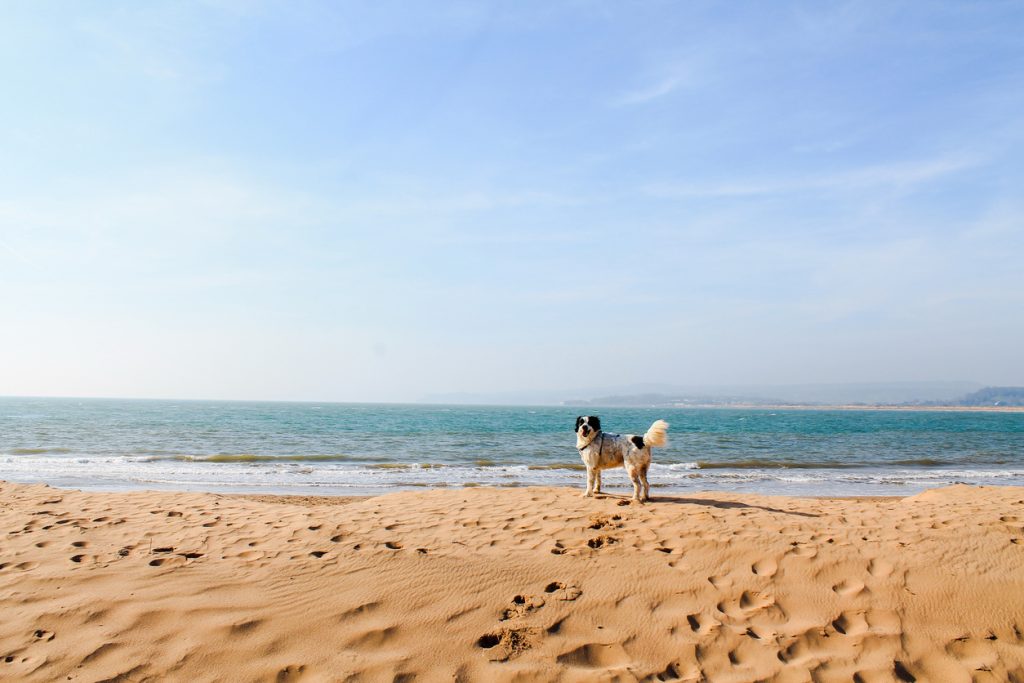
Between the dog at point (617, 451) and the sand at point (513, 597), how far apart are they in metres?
1.31

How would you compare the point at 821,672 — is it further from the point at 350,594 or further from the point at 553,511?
the point at 553,511

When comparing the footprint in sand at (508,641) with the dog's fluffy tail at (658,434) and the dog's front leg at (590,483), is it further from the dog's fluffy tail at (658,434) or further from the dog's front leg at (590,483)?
the dog's front leg at (590,483)

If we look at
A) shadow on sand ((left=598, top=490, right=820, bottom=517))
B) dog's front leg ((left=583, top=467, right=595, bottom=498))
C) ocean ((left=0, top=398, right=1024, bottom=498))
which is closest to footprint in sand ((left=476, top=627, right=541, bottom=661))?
shadow on sand ((left=598, top=490, right=820, bottom=517))

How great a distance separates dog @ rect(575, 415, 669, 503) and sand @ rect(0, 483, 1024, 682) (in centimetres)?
131

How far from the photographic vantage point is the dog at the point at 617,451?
26.9ft

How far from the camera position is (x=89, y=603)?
432 centimetres

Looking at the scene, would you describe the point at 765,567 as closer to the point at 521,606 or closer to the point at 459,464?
the point at 521,606

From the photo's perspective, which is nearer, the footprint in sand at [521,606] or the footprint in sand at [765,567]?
the footprint in sand at [521,606]

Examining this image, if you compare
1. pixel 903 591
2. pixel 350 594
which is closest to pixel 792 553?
pixel 903 591

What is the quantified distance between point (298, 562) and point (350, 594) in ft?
3.18

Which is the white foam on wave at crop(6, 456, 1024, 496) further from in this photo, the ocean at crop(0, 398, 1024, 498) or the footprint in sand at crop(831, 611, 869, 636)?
the footprint in sand at crop(831, 611, 869, 636)

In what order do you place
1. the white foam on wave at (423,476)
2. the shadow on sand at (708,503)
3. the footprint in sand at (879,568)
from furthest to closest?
the white foam on wave at (423,476) → the shadow on sand at (708,503) → the footprint in sand at (879,568)

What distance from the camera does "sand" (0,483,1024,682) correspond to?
12.0 ft

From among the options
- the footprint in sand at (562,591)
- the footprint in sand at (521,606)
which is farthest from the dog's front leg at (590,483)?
the footprint in sand at (521,606)
